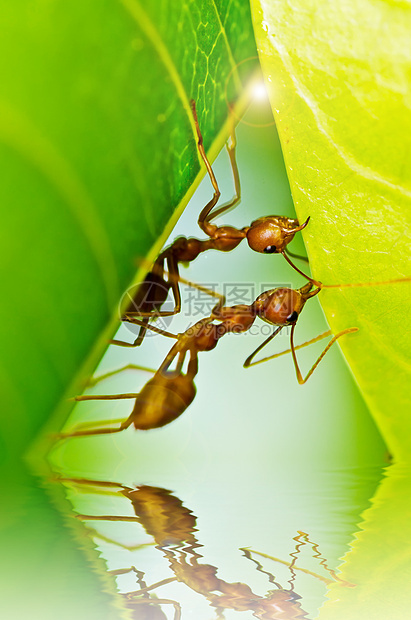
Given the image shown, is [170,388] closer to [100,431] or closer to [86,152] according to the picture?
[100,431]

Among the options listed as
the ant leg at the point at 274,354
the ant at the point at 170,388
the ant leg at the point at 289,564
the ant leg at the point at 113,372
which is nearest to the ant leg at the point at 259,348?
the ant leg at the point at 274,354

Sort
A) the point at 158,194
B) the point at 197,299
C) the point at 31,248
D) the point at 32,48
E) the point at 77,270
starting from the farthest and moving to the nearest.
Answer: the point at 197,299
the point at 158,194
the point at 77,270
the point at 31,248
the point at 32,48

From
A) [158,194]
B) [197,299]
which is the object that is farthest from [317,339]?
[158,194]

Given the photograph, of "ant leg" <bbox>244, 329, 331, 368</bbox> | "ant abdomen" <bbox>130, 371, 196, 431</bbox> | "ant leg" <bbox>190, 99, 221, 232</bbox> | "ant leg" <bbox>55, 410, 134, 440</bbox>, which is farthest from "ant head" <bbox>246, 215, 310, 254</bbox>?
"ant leg" <bbox>55, 410, 134, 440</bbox>

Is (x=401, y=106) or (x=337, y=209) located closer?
(x=401, y=106)

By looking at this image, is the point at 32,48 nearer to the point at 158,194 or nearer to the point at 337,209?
the point at 158,194

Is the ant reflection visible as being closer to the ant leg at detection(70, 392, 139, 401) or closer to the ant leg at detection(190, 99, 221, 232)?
the ant leg at detection(70, 392, 139, 401)

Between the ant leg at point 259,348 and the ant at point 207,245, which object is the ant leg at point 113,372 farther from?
the ant leg at point 259,348
